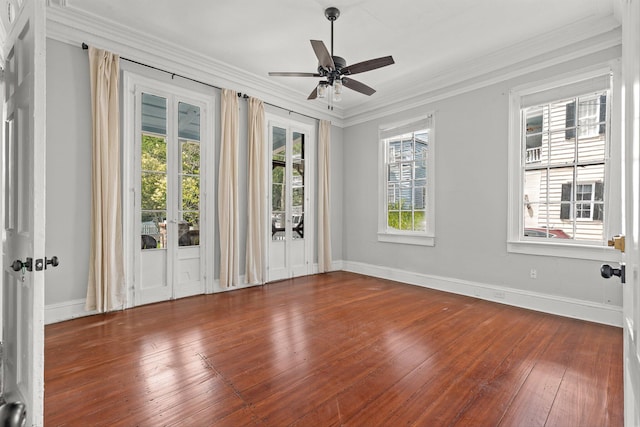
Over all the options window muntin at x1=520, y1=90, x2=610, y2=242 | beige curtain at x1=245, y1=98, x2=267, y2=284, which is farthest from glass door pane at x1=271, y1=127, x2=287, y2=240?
window muntin at x1=520, y1=90, x2=610, y2=242

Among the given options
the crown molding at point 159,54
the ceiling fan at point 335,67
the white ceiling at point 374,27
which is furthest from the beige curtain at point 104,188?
the ceiling fan at point 335,67

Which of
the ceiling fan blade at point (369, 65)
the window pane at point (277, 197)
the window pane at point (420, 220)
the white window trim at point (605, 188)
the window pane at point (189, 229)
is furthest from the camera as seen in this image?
the window pane at point (277, 197)

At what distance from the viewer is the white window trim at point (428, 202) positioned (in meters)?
4.96

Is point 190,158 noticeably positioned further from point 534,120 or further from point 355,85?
point 534,120

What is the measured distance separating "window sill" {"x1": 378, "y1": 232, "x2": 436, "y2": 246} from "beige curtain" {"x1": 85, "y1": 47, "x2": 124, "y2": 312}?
3.95 metres

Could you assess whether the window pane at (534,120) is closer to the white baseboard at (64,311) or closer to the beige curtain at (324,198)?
the beige curtain at (324,198)

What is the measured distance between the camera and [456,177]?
466 centimetres

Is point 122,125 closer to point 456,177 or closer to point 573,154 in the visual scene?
point 456,177

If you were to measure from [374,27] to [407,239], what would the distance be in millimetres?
3137

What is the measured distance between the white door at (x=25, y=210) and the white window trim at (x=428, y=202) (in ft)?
15.0

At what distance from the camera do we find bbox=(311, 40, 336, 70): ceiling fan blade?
2.75 meters

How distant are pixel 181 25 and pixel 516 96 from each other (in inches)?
162

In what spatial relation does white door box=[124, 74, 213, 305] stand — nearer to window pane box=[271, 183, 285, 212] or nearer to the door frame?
window pane box=[271, 183, 285, 212]

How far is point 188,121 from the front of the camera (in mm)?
4367
